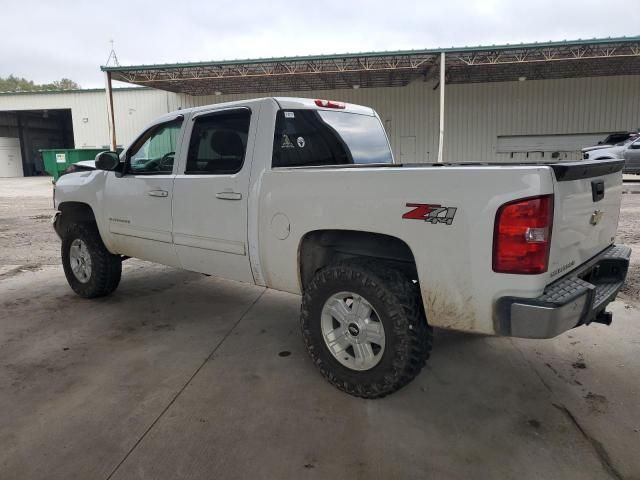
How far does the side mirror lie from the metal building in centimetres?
1806

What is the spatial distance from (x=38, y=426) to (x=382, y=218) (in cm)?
239

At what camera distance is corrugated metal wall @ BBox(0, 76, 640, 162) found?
26422mm

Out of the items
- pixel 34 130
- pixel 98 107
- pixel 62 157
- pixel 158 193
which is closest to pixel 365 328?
pixel 158 193

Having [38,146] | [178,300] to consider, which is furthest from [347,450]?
[38,146]

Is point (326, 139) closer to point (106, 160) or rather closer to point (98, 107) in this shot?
point (106, 160)

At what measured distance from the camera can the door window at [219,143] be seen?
3783 mm

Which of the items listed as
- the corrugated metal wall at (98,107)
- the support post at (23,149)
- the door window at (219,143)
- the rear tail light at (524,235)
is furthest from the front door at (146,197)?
the support post at (23,149)

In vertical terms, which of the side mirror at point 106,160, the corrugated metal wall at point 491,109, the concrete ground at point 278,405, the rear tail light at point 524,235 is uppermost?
the corrugated metal wall at point 491,109

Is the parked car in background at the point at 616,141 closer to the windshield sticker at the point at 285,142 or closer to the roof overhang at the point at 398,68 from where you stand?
the roof overhang at the point at 398,68

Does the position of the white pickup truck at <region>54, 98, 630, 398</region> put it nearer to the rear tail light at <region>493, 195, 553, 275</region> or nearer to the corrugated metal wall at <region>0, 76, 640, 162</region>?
the rear tail light at <region>493, 195, 553, 275</region>

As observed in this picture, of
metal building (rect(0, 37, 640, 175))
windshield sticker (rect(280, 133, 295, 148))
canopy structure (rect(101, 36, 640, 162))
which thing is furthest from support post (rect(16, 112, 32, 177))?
windshield sticker (rect(280, 133, 295, 148))

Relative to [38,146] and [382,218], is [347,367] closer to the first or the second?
[382,218]

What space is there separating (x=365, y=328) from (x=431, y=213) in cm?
89

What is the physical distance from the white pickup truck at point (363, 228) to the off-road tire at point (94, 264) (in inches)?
17.7
